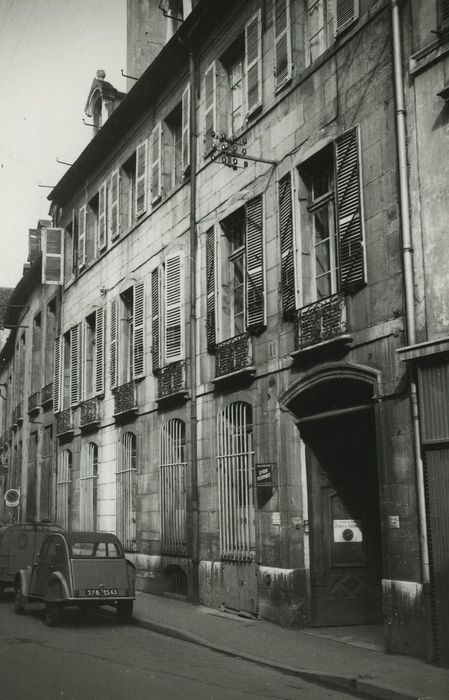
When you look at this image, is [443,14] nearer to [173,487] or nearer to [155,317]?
[155,317]

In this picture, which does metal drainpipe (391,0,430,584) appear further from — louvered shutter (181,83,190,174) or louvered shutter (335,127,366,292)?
louvered shutter (181,83,190,174)

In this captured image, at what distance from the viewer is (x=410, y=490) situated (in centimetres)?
1055

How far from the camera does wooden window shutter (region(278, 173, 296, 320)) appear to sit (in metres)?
13.4

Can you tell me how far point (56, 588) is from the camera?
13.7 metres

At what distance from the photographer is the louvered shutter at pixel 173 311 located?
17.6 meters

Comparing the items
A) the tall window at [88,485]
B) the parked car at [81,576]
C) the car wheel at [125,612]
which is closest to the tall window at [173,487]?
the parked car at [81,576]

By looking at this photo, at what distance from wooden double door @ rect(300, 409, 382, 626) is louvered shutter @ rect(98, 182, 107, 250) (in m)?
11.5

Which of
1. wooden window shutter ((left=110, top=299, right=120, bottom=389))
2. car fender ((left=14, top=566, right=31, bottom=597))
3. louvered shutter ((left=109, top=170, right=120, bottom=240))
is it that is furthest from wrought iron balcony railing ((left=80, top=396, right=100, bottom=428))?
car fender ((left=14, top=566, right=31, bottom=597))

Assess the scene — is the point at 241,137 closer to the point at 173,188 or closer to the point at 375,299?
the point at 173,188

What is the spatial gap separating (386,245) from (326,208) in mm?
2137

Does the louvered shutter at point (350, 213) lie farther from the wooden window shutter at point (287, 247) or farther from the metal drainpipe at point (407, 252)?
the wooden window shutter at point (287, 247)

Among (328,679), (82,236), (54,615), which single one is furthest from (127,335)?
(328,679)

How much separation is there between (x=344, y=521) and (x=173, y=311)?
646 centimetres

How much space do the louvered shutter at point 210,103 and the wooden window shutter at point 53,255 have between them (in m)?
11.1
